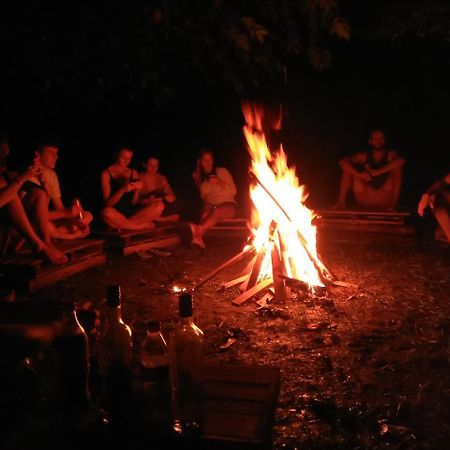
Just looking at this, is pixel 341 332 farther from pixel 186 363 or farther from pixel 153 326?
pixel 153 326

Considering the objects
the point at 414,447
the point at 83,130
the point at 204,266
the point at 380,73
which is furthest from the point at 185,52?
the point at 414,447

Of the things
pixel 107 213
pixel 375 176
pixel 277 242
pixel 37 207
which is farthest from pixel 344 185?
pixel 37 207

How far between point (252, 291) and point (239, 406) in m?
4.06

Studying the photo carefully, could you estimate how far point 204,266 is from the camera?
795 centimetres

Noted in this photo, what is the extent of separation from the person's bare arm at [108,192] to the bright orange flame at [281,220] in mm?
2431

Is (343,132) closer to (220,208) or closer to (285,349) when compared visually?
(220,208)

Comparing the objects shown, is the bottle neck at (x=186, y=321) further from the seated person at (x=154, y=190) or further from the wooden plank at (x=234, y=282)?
the seated person at (x=154, y=190)

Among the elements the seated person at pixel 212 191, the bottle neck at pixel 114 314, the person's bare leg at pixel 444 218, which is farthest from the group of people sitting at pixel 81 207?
the bottle neck at pixel 114 314

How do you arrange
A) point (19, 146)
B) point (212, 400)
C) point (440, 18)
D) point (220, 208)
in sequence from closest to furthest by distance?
point (212, 400), point (220, 208), point (440, 18), point (19, 146)

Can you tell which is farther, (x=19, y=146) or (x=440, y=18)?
(x=19, y=146)

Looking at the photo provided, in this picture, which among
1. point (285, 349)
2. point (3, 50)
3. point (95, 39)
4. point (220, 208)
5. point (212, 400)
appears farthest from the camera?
point (220, 208)

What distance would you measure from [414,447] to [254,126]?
610 centimetres

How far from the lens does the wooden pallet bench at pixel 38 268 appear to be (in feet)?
21.7

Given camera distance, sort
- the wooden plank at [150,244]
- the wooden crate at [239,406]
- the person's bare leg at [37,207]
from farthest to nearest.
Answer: the wooden plank at [150,244]
the person's bare leg at [37,207]
the wooden crate at [239,406]
